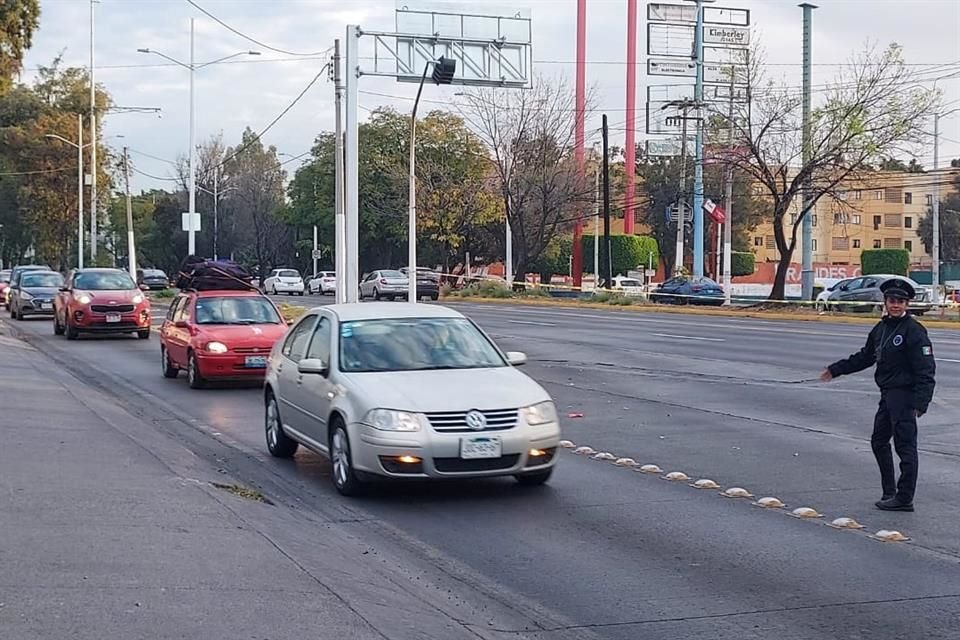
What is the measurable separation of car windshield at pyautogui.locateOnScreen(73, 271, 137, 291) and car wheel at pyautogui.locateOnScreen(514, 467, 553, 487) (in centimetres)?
1974

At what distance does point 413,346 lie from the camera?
34.6 ft

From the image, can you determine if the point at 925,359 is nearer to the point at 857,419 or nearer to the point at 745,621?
the point at 745,621

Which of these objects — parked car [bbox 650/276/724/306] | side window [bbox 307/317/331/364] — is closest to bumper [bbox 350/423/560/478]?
side window [bbox 307/317/331/364]

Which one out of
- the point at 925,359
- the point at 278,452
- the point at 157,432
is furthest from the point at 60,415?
the point at 925,359

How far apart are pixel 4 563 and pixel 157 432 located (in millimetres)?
6933

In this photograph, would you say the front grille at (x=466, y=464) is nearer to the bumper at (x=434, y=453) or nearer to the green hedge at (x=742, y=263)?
the bumper at (x=434, y=453)

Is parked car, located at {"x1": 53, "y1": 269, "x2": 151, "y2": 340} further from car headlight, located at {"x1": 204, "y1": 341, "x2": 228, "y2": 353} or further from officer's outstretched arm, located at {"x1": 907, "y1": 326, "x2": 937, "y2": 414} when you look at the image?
officer's outstretched arm, located at {"x1": 907, "y1": 326, "x2": 937, "y2": 414}

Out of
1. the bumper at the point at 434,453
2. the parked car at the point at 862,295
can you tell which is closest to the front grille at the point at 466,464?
the bumper at the point at 434,453

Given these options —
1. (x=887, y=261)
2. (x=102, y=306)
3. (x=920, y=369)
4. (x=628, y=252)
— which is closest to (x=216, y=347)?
(x=102, y=306)

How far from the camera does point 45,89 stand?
249ft

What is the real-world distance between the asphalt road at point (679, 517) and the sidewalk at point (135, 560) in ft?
2.47

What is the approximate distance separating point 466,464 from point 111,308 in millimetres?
19585

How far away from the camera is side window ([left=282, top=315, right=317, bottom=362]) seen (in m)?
11.4

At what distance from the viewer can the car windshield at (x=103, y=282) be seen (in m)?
27.9
